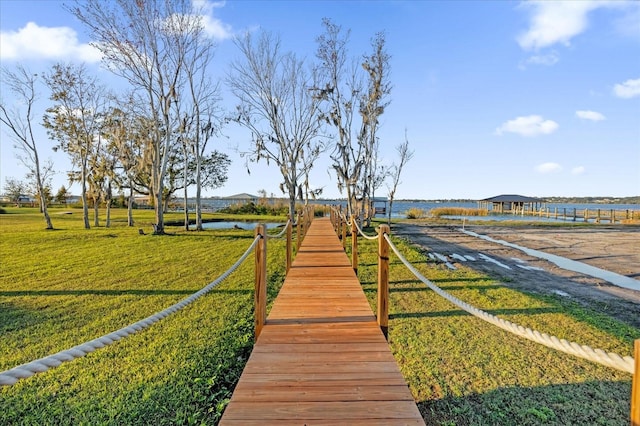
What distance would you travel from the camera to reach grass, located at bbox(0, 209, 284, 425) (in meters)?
2.84

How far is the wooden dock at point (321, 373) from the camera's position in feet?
6.88

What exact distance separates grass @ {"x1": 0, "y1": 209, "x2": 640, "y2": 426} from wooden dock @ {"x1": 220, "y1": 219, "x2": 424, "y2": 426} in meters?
0.61

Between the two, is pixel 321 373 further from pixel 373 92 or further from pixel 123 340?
pixel 373 92

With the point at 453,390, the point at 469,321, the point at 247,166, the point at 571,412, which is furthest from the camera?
the point at 247,166

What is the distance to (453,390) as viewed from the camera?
3303 millimetres

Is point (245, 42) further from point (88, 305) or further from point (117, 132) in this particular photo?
point (88, 305)

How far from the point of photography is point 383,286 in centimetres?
367

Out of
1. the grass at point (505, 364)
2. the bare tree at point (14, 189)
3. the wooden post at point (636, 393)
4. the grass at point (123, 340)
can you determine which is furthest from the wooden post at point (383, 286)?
the bare tree at point (14, 189)

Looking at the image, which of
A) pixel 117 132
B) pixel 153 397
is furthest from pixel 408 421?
pixel 117 132

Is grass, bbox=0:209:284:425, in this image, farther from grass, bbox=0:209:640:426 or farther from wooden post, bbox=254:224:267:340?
wooden post, bbox=254:224:267:340

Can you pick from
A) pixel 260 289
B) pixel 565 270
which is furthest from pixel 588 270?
pixel 260 289

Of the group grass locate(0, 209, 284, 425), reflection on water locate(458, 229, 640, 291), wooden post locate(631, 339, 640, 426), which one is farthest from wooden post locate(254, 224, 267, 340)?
reflection on water locate(458, 229, 640, 291)

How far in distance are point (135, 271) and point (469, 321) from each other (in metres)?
7.22

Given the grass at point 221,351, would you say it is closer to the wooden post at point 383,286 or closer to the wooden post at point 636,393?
the wooden post at point 383,286
